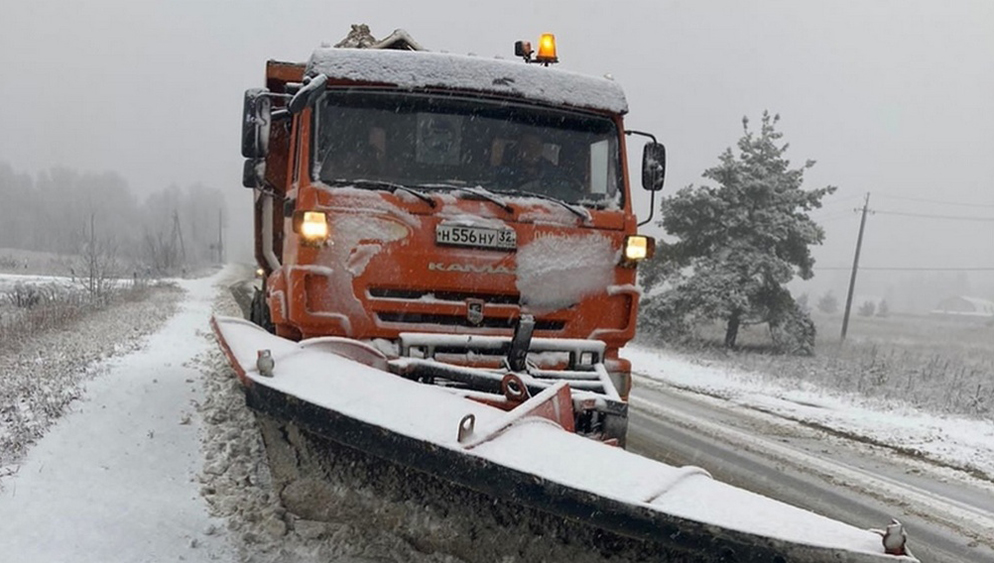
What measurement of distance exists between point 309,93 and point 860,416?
8557 millimetres

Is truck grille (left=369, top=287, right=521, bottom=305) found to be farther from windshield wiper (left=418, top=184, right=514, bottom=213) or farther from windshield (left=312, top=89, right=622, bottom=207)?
windshield (left=312, top=89, right=622, bottom=207)

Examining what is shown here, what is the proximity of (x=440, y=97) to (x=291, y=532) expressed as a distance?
8.85 feet

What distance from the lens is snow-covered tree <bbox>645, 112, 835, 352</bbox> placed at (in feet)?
71.1

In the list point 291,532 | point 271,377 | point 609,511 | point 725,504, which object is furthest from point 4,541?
point 725,504

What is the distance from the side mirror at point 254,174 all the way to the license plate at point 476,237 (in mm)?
1997

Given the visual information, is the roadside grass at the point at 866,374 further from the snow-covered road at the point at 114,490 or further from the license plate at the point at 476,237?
the snow-covered road at the point at 114,490

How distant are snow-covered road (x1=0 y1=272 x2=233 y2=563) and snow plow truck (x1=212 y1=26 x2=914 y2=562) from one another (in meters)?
0.90

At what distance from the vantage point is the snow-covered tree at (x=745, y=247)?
71.1 ft

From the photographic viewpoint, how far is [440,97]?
171 inches

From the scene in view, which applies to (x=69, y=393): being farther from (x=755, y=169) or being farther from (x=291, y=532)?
(x=755, y=169)

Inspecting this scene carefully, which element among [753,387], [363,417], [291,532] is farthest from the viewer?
[753,387]

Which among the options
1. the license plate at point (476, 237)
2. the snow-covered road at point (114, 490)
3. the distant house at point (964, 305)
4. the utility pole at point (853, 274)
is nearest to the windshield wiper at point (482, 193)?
the license plate at point (476, 237)

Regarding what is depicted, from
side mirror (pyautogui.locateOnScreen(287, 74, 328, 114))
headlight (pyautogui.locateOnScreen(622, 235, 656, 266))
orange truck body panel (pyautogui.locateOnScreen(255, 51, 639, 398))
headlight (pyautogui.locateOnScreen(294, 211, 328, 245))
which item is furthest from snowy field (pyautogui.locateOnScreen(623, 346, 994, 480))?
side mirror (pyautogui.locateOnScreen(287, 74, 328, 114))

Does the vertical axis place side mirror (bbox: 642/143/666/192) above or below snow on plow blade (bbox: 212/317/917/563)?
above
